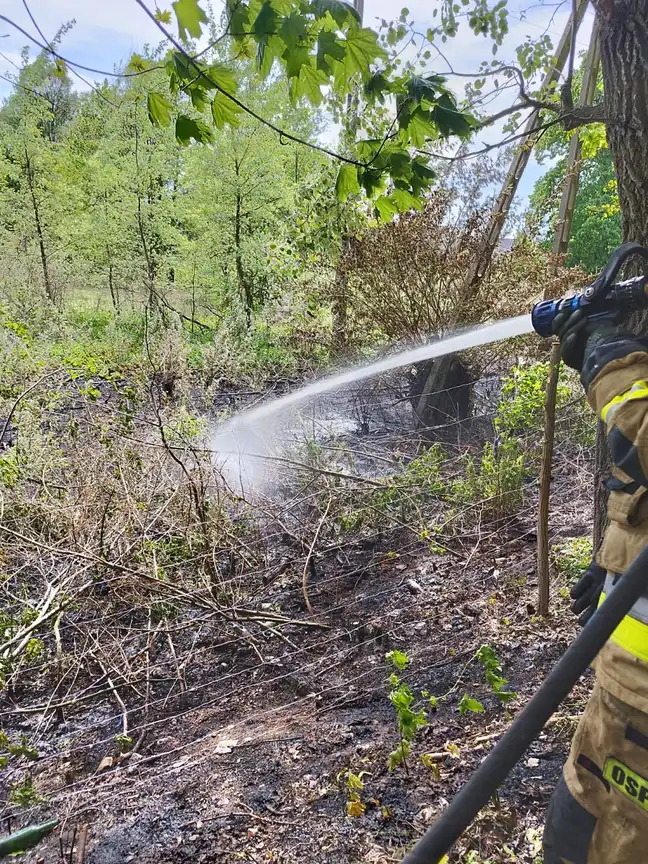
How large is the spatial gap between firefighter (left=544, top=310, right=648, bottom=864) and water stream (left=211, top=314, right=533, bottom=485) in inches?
132

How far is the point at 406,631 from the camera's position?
2.86 m

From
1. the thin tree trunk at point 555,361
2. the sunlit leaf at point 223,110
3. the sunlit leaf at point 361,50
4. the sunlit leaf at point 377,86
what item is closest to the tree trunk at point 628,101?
the thin tree trunk at point 555,361

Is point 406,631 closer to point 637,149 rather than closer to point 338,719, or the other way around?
point 338,719

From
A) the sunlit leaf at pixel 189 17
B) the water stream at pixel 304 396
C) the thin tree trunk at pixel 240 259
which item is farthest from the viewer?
the thin tree trunk at pixel 240 259

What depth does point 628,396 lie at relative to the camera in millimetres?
Answer: 1107

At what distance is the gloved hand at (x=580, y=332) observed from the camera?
1.34 meters

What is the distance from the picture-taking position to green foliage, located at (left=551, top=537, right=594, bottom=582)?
283 cm

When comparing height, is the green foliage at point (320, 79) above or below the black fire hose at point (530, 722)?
above

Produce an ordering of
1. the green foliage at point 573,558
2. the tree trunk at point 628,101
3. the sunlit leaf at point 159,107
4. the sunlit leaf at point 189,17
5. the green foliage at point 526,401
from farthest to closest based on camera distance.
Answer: the green foliage at point 526,401 → the green foliage at point 573,558 → the tree trunk at point 628,101 → the sunlit leaf at point 159,107 → the sunlit leaf at point 189,17

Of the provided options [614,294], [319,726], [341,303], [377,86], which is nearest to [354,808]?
[319,726]

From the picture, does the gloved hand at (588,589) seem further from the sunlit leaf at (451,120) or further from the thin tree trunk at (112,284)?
the thin tree trunk at (112,284)

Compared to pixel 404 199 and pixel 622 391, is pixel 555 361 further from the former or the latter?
pixel 622 391

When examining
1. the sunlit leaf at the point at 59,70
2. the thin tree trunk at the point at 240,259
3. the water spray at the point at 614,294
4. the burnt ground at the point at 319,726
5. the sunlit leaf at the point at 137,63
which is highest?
the thin tree trunk at the point at 240,259

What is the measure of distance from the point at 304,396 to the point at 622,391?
213 inches
